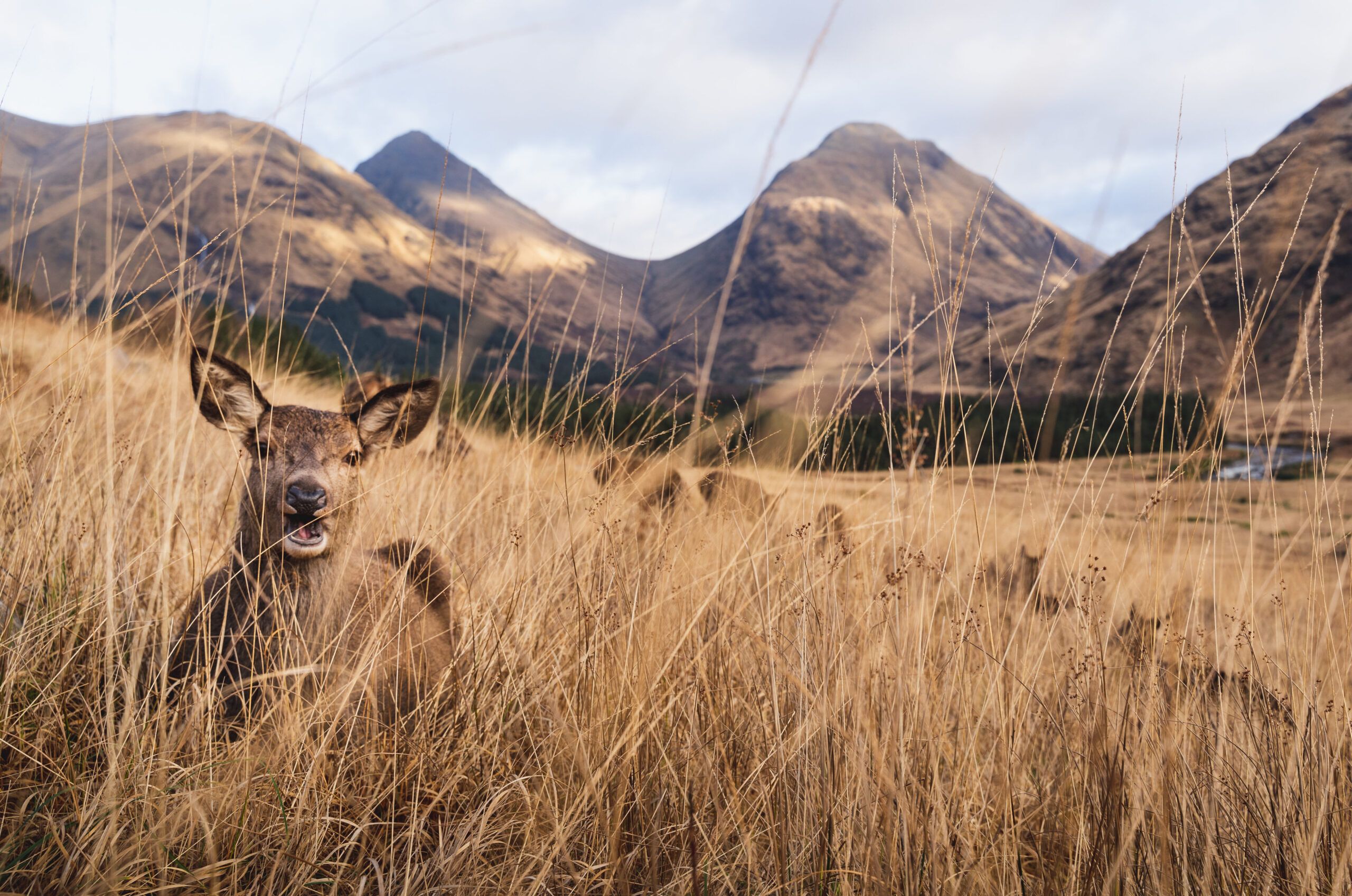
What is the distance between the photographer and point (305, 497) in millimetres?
2377

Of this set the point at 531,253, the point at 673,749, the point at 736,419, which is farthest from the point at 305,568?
the point at 531,253

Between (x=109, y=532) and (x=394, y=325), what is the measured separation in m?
116

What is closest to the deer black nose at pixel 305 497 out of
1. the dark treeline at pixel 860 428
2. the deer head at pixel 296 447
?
the deer head at pixel 296 447

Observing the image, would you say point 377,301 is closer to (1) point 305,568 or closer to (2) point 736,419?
(2) point 736,419

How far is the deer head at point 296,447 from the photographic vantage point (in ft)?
7.84

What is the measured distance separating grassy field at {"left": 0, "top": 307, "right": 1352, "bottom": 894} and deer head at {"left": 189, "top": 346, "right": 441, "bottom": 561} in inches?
10.7

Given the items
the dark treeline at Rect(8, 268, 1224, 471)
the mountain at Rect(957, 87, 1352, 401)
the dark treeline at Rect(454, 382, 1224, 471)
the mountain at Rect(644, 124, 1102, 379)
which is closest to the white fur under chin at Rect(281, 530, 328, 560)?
the dark treeline at Rect(8, 268, 1224, 471)

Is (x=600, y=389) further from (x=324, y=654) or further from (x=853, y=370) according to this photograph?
(x=324, y=654)

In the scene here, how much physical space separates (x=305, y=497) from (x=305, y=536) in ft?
0.51

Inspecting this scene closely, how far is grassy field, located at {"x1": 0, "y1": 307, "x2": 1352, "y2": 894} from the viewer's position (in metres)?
1.58

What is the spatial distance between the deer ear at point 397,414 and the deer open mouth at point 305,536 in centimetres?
40

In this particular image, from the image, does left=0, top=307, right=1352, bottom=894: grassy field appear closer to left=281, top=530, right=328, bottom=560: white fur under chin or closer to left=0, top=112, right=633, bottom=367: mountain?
left=281, top=530, right=328, bottom=560: white fur under chin

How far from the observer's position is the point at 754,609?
7.78ft

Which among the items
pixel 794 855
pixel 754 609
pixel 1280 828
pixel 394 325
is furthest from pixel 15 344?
pixel 394 325
